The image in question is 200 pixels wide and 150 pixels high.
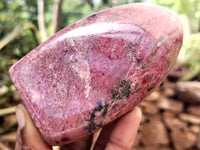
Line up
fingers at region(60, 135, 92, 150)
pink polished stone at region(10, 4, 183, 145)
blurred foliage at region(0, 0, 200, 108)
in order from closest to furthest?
pink polished stone at region(10, 4, 183, 145)
fingers at region(60, 135, 92, 150)
blurred foliage at region(0, 0, 200, 108)

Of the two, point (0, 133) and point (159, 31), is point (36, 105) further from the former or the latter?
point (0, 133)

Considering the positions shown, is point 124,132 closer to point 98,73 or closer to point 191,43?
point 98,73

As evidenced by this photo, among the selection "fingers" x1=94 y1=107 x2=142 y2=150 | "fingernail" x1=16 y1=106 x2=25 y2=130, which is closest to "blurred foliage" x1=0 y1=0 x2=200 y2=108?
"fingernail" x1=16 y1=106 x2=25 y2=130

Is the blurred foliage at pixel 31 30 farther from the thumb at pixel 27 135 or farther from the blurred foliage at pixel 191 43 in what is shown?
the thumb at pixel 27 135

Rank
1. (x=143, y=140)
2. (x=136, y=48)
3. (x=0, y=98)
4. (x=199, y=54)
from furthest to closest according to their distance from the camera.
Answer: (x=199, y=54) → (x=143, y=140) → (x=0, y=98) → (x=136, y=48)

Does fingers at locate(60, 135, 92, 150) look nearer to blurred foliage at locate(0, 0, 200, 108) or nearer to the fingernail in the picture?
the fingernail

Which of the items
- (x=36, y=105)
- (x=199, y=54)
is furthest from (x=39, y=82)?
(x=199, y=54)
